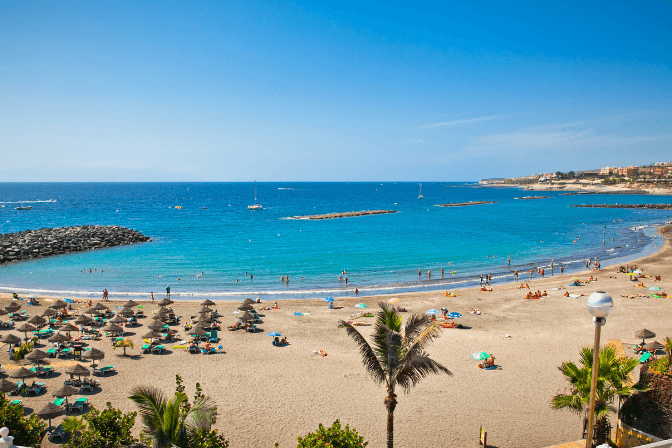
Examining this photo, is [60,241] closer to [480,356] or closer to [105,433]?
[480,356]

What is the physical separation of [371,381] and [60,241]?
203 ft

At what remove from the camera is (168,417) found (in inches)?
302

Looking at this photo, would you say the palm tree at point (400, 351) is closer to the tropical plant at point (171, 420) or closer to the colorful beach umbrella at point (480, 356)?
the tropical plant at point (171, 420)

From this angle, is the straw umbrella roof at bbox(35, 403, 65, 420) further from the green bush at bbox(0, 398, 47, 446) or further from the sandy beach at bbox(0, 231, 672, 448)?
the green bush at bbox(0, 398, 47, 446)

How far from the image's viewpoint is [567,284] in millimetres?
39938

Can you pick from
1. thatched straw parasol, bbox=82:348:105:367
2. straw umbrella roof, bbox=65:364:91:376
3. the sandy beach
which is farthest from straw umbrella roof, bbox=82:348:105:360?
straw umbrella roof, bbox=65:364:91:376

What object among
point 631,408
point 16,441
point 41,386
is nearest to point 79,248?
→ point 41,386

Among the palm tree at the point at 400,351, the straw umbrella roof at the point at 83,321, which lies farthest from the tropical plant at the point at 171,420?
the straw umbrella roof at the point at 83,321

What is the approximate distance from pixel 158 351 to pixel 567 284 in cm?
3616

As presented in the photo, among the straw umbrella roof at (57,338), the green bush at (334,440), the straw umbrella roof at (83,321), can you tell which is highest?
the green bush at (334,440)

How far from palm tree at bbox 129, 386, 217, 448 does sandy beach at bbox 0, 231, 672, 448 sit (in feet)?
24.6

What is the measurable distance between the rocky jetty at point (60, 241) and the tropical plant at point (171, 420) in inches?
2330

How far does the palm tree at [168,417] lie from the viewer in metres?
7.67

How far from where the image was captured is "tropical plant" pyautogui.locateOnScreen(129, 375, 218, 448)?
7672 mm
